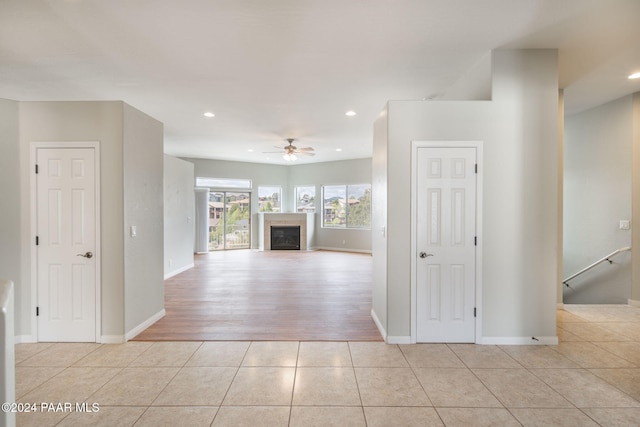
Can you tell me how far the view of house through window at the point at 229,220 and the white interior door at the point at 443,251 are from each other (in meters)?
8.31

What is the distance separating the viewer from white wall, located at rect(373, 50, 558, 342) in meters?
3.23

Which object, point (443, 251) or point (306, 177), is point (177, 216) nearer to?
point (306, 177)

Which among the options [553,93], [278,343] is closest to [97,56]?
[278,343]

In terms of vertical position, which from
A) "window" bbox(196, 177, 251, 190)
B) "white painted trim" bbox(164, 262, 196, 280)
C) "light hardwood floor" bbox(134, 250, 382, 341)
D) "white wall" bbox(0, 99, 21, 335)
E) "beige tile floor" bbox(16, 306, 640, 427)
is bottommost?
"beige tile floor" bbox(16, 306, 640, 427)

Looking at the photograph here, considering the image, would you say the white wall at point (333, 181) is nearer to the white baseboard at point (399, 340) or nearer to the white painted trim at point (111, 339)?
the white baseboard at point (399, 340)

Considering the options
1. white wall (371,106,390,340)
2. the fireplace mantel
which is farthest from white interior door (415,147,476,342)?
the fireplace mantel

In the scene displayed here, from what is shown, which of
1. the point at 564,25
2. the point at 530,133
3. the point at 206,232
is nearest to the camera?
the point at 564,25

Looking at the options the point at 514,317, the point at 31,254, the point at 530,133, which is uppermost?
the point at 530,133

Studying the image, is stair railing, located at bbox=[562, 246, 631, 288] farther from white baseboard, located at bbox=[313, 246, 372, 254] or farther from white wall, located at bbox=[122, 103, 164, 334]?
white wall, located at bbox=[122, 103, 164, 334]

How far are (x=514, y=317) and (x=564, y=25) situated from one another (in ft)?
9.46

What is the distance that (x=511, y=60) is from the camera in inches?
128

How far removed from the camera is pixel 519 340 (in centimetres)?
325

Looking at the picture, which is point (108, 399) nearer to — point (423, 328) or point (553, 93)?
point (423, 328)

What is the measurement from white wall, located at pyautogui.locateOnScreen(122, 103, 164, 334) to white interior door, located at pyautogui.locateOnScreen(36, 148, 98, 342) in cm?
33
